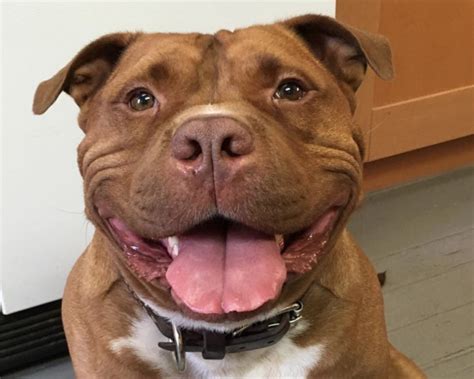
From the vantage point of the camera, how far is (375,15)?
271 cm

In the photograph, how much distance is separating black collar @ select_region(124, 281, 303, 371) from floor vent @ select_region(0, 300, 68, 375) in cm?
92

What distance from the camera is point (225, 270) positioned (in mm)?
1323

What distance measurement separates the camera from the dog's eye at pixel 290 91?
4.66 feet

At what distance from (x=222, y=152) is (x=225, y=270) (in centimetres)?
23

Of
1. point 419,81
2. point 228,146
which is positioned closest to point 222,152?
point 228,146

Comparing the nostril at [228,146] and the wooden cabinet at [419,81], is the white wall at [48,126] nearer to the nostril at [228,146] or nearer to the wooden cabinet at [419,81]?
the wooden cabinet at [419,81]

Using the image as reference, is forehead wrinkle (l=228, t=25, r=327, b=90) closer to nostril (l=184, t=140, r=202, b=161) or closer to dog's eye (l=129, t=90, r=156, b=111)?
dog's eye (l=129, t=90, r=156, b=111)

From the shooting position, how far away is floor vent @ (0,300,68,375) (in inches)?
89.9

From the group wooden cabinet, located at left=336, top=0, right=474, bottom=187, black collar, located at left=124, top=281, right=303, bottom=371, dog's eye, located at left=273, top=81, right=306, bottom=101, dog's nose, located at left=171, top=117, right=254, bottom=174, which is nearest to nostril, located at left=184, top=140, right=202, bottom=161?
dog's nose, located at left=171, top=117, right=254, bottom=174

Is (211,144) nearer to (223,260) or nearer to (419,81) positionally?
(223,260)

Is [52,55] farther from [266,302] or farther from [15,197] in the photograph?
[266,302]

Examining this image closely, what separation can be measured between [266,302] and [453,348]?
129 centimetres

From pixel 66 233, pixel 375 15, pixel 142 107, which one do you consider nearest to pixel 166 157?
pixel 142 107

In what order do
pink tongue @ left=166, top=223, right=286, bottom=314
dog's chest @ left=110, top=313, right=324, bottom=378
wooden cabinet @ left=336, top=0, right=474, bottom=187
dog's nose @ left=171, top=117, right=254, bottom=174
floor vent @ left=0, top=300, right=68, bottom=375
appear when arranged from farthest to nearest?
wooden cabinet @ left=336, top=0, right=474, bottom=187
floor vent @ left=0, top=300, right=68, bottom=375
dog's chest @ left=110, top=313, right=324, bottom=378
pink tongue @ left=166, top=223, right=286, bottom=314
dog's nose @ left=171, top=117, right=254, bottom=174
